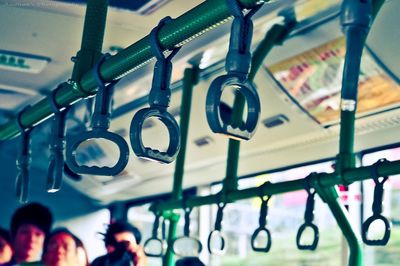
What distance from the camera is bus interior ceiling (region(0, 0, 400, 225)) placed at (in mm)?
2775

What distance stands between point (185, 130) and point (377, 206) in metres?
1.29

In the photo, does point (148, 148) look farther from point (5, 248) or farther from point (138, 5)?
point (5, 248)

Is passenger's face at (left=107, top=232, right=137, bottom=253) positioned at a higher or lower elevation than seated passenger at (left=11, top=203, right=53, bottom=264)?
lower

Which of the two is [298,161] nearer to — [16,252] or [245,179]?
[245,179]

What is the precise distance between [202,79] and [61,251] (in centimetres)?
188

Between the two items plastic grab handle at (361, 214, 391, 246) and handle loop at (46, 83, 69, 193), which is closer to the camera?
plastic grab handle at (361, 214, 391, 246)

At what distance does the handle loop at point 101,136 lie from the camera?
164 cm

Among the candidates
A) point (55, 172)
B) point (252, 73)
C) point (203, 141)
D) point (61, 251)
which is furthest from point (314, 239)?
point (61, 251)

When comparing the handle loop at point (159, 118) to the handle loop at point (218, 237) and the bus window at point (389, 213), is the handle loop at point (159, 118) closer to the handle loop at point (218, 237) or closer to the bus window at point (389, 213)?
the handle loop at point (218, 237)

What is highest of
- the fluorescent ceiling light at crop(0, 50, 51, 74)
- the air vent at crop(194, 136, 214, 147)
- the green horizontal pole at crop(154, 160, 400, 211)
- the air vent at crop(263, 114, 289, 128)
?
the fluorescent ceiling light at crop(0, 50, 51, 74)

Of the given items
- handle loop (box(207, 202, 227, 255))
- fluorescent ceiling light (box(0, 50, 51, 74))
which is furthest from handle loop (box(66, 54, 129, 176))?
fluorescent ceiling light (box(0, 50, 51, 74))

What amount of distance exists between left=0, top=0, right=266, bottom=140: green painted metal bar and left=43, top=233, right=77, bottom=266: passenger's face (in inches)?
99.2

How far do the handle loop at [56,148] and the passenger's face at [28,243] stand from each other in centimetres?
332

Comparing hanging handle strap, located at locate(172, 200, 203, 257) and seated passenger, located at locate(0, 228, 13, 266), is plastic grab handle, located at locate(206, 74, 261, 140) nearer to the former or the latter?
hanging handle strap, located at locate(172, 200, 203, 257)
